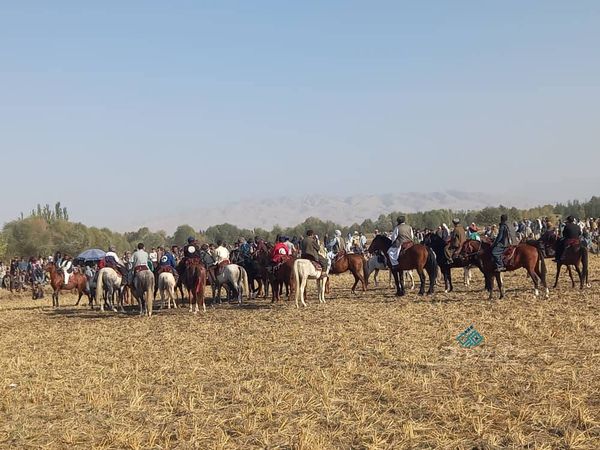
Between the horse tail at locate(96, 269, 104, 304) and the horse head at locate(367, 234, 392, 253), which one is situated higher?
the horse head at locate(367, 234, 392, 253)

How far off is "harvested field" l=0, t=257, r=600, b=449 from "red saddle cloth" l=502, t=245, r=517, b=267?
5.61 ft

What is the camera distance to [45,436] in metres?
7.57

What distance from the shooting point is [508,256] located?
58.1ft

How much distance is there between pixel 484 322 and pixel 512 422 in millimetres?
6748

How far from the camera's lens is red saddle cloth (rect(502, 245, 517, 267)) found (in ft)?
58.1

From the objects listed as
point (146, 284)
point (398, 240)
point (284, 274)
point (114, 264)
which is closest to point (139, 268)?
point (146, 284)

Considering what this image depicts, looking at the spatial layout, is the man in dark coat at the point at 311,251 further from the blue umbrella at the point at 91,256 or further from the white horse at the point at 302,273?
the blue umbrella at the point at 91,256

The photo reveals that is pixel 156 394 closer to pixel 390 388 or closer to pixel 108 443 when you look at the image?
pixel 108 443

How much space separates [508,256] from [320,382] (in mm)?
10259

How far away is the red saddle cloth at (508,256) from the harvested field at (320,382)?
67.3 inches

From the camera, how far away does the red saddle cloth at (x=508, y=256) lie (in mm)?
17703

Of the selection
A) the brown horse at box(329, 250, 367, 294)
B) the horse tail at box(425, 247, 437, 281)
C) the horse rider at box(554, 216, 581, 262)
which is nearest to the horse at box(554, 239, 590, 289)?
the horse rider at box(554, 216, 581, 262)

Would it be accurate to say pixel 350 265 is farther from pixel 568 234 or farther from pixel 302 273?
pixel 568 234

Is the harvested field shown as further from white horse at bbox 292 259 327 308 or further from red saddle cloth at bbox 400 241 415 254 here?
red saddle cloth at bbox 400 241 415 254
